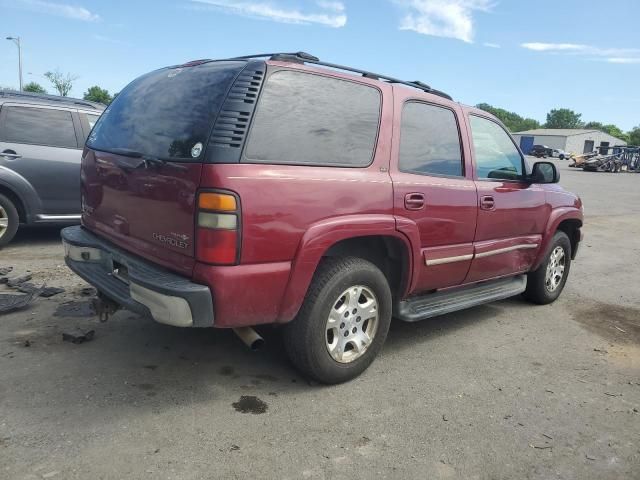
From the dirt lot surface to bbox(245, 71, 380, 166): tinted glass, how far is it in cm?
142

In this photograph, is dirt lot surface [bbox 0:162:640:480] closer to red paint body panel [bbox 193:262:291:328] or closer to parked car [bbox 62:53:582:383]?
parked car [bbox 62:53:582:383]

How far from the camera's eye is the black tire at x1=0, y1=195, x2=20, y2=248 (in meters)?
6.12

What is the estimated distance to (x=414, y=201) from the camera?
352 centimetres

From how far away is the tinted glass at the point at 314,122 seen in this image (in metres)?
2.86

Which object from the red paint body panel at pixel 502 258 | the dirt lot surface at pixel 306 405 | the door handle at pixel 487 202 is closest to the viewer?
the dirt lot surface at pixel 306 405

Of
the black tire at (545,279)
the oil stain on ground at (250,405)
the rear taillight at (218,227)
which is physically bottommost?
the oil stain on ground at (250,405)

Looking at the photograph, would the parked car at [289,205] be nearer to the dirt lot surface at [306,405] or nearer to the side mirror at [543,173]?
the dirt lot surface at [306,405]

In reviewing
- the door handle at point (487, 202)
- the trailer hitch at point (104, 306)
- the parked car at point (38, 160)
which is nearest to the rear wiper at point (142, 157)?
the trailer hitch at point (104, 306)

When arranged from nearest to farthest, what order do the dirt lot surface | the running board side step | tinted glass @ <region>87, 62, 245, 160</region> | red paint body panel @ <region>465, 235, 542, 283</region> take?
the dirt lot surface, tinted glass @ <region>87, 62, 245, 160</region>, the running board side step, red paint body panel @ <region>465, 235, 542, 283</region>

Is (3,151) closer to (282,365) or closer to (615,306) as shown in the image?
(282,365)

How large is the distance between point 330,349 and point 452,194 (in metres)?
1.46

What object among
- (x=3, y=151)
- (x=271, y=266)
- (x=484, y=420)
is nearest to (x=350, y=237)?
(x=271, y=266)

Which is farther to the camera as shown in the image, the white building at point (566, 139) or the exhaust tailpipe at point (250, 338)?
the white building at point (566, 139)

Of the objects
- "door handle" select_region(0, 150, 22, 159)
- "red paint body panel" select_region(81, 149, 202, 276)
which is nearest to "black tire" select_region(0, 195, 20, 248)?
"door handle" select_region(0, 150, 22, 159)
